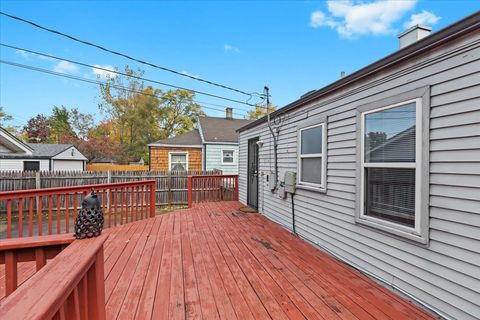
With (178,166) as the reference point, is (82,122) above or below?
above

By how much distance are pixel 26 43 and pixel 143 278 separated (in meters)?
8.82

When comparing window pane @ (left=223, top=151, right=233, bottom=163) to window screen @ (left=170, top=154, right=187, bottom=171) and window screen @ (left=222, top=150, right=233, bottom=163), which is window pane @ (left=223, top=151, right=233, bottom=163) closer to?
window screen @ (left=222, top=150, right=233, bottom=163)

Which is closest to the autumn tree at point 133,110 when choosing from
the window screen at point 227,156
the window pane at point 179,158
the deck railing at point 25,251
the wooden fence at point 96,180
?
the window pane at point 179,158

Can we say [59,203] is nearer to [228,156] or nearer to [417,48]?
[417,48]

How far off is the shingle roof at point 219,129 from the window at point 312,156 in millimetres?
8208

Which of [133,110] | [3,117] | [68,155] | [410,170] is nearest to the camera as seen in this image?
[410,170]

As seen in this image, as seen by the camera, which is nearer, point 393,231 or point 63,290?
point 63,290

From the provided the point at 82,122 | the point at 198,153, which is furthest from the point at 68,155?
the point at 82,122

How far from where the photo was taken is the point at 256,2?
866cm

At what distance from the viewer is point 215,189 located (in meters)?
8.65

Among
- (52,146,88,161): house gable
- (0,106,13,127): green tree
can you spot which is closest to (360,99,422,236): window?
(52,146,88,161): house gable

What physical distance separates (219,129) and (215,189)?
6.48 m

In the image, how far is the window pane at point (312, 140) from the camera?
400cm

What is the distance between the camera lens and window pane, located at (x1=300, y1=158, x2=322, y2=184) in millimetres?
3977
